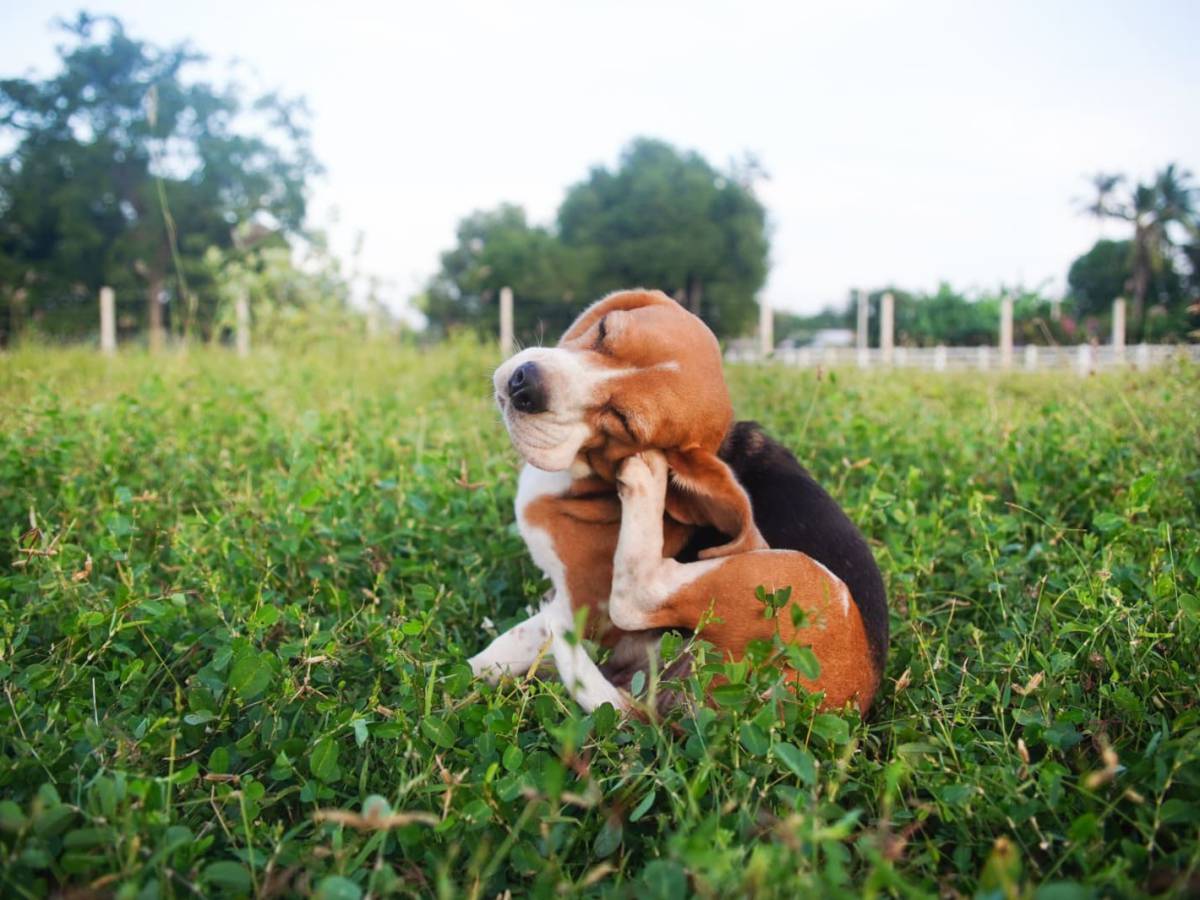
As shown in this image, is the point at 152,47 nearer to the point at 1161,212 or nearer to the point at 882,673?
the point at 882,673

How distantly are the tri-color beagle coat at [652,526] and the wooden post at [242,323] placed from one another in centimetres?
735

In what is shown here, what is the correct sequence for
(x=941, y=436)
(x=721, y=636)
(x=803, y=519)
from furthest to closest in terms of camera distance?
(x=941, y=436), (x=803, y=519), (x=721, y=636)

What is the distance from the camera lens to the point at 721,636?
2.11 metres

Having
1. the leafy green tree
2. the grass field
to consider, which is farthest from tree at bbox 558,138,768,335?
the grass field

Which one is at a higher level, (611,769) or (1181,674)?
(1181,674)

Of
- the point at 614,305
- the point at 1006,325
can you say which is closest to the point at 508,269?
the point at 1006,325

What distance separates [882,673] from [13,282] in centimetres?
4215

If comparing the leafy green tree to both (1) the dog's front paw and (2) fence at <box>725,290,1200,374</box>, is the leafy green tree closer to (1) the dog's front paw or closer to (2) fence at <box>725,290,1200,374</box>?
(2) fence at <box>725,290,1200,374</box>

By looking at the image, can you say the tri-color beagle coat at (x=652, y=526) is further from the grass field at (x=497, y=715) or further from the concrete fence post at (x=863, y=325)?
the concrete fence post at (x=863, y=325)

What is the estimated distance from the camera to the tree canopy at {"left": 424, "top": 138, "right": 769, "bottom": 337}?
4209 centimetres

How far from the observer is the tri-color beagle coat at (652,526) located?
2.08 metres

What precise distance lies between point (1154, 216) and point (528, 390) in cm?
5804

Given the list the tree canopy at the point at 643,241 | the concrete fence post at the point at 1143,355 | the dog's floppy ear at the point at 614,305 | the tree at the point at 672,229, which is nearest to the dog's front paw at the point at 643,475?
the dog's floppy ear at the point at 614,305

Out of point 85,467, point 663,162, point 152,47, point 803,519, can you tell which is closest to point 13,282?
point 152,47
